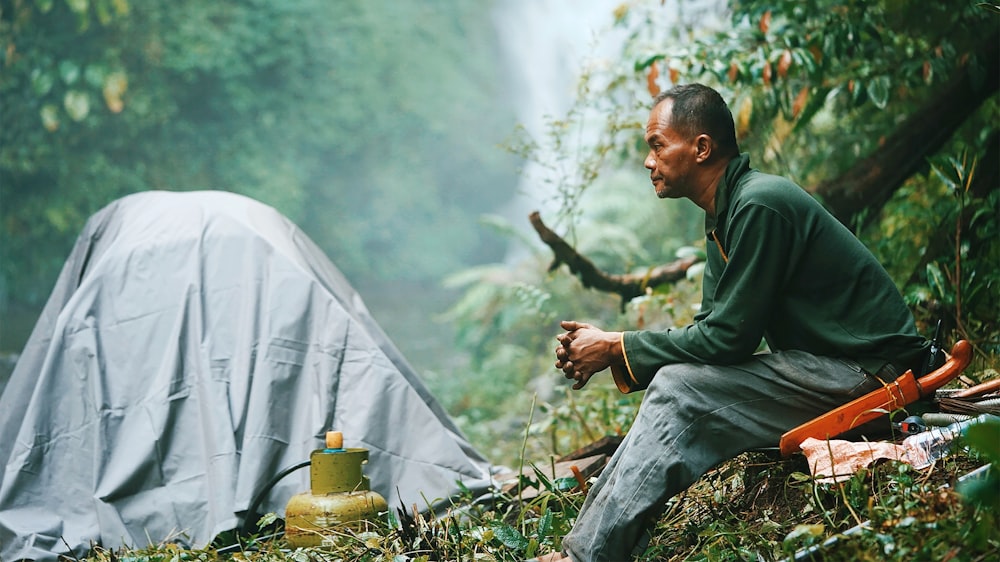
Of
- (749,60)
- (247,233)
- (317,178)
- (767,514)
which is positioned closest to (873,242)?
(749,60)

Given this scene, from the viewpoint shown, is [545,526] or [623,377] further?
[545,526]

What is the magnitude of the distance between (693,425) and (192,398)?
1932 millimetres

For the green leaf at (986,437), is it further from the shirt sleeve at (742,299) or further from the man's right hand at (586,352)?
the man's right hand at (586,352)

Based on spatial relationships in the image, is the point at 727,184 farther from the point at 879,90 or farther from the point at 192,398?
the point at 192,398

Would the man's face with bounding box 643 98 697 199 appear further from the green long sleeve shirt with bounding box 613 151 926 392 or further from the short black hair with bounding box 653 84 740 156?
the green long sleeve shirt with bounding box 613 151 926 392

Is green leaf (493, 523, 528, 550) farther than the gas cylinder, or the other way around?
the gas cylinder

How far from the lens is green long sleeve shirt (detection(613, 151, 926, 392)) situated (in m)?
1.89

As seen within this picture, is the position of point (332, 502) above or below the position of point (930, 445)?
below

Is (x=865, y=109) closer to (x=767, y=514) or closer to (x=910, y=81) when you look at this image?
(x=910, y=81)

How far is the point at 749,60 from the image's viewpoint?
3.41 m

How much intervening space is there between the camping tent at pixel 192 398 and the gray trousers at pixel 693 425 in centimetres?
108

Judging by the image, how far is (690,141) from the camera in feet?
6.79

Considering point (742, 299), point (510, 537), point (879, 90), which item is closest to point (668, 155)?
point (742, 299)

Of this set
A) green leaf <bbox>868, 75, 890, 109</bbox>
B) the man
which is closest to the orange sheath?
the man
